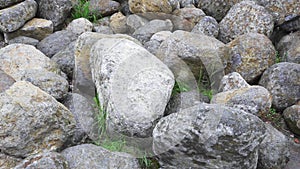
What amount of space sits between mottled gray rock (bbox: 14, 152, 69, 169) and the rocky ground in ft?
0.03

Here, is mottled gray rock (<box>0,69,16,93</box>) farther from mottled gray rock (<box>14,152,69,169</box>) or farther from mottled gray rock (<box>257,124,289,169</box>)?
mottled gray rock (<box>257,124,289,169</box>)

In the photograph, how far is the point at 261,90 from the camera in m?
4.80

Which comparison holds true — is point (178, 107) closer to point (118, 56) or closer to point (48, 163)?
point (118, 56)

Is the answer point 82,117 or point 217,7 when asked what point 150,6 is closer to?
point 217,7

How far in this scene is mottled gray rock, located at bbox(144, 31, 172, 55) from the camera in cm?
562

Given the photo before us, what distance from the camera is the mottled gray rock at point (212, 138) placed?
3.72 m

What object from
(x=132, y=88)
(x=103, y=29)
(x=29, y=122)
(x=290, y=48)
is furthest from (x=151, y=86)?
(x=290, y=48)

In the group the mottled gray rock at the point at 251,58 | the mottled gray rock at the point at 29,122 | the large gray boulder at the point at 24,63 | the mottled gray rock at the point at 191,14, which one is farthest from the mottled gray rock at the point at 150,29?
the mottled gray rock at the point at 29,122

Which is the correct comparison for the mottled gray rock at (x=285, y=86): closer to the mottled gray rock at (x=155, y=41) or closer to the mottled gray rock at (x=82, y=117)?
the mottled gray rock at (x=155, y=41)

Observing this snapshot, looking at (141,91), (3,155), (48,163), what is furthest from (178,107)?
(3,155)

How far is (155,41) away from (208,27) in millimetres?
900

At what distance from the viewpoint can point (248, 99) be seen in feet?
15.5

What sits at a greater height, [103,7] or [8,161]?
[103,7]

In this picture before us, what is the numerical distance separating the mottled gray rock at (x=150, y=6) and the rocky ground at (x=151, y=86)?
2 cm
